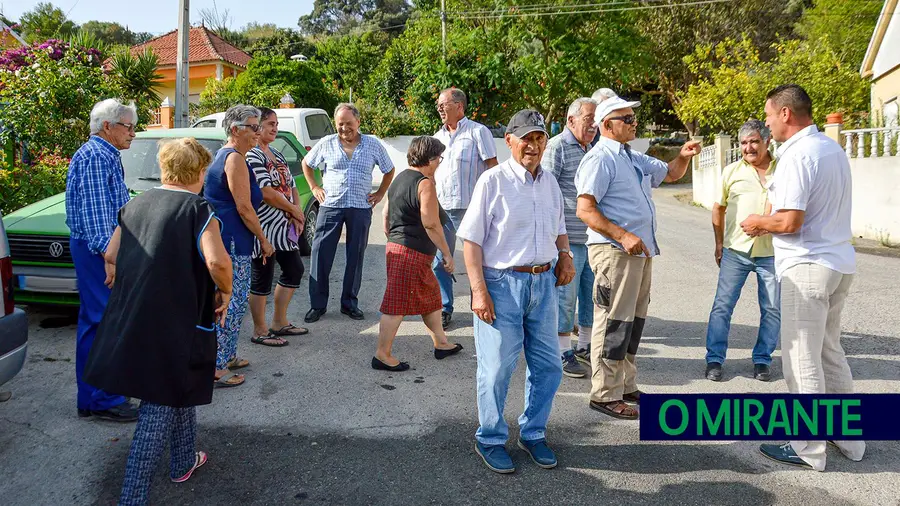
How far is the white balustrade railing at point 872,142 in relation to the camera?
12.2m

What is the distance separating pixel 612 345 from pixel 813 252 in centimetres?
126

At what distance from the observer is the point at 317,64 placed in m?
38.0

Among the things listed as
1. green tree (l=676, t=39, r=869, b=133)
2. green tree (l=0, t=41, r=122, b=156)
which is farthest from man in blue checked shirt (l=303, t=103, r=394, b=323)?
green tree (l=676, t=39, r=869, b=133)

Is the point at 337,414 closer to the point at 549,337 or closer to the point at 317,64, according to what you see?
the point at 549,337

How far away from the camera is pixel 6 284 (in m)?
3.98

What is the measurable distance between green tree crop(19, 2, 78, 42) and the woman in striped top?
7744mm

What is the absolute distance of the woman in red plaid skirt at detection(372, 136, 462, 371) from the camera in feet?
16.7

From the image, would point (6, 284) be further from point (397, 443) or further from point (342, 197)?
point (342, 197)

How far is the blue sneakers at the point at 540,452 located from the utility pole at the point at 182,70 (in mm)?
12735

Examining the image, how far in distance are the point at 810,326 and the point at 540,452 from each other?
160 cm

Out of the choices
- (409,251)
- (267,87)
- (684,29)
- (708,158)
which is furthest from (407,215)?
(684,29)

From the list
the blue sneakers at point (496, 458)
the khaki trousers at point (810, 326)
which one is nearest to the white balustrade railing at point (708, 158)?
the khaki trousers at point (810, 326)

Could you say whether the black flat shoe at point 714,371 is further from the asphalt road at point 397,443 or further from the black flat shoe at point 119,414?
the black flat shoe at point 119,414

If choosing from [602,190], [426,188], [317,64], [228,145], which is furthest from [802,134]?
[317,64]
